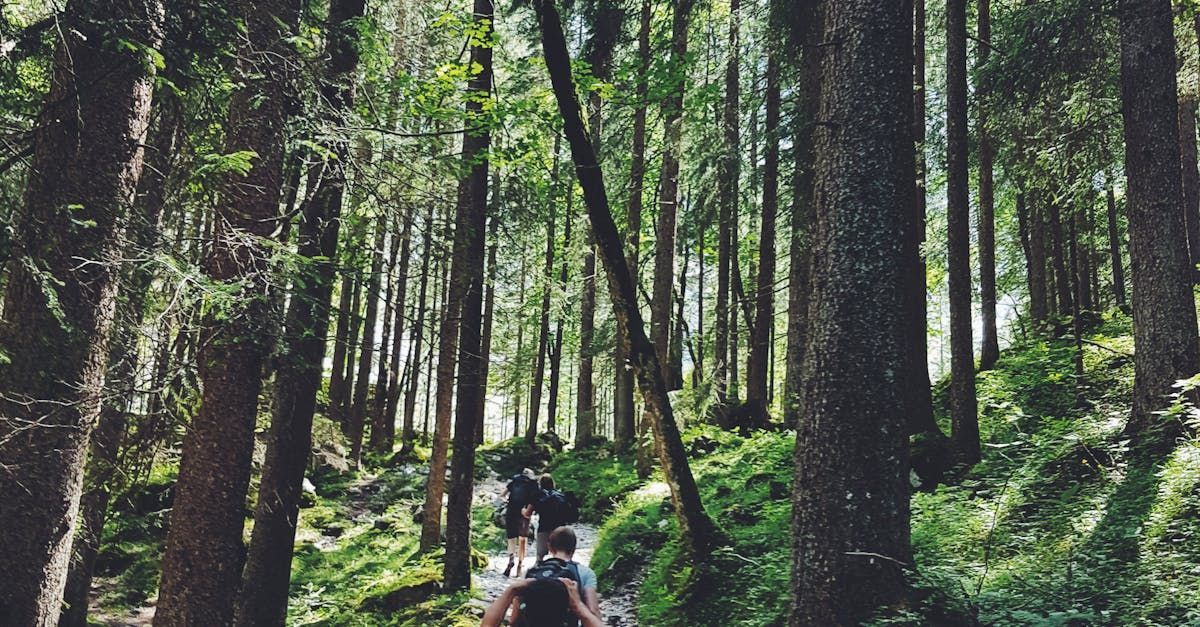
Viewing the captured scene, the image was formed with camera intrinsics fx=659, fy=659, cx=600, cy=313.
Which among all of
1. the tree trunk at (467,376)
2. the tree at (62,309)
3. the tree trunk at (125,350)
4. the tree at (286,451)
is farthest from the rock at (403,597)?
the tree at (62,309)

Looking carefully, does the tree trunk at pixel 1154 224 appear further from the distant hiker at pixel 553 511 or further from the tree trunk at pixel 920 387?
the distant hiker at pixel 553 511

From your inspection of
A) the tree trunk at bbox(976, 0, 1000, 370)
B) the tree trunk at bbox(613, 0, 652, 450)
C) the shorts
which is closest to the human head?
the shorts

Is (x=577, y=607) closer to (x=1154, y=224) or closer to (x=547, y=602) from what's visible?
(x=547, y=602)

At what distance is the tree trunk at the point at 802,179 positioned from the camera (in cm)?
887

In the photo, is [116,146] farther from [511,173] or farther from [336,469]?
[336,469]

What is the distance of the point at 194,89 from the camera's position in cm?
562

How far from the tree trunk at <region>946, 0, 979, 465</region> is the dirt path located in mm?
5384

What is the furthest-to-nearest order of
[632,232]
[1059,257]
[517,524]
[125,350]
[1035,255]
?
[1035,255] → [632,232] → [1059,257] → [517,524] → [125,350]

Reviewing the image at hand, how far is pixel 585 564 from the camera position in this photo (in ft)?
41.4

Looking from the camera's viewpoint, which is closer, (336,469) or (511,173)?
(511,173)

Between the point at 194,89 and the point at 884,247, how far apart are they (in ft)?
18.9

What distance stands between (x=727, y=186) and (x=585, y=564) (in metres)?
7.77

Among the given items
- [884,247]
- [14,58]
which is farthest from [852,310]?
[14,58]

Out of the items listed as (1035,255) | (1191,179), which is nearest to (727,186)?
(1035,255)
